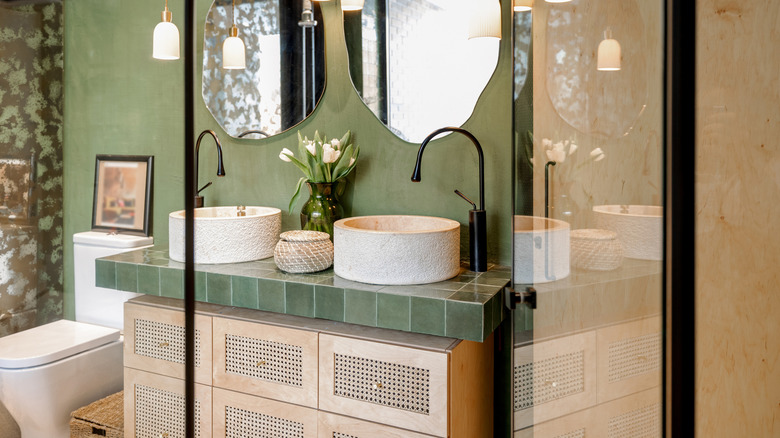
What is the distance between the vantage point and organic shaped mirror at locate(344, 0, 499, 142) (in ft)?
5.43

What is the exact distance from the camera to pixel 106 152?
2.71ft

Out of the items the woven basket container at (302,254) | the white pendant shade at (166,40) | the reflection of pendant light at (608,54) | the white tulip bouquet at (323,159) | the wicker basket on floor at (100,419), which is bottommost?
the wicker basket on floor at (100,419)

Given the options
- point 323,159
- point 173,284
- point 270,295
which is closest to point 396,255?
point 270,295

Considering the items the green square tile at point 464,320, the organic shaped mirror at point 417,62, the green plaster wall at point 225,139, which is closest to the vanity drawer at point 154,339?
the green plaster wall at point 225,139

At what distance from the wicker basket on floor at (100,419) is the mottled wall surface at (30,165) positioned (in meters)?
0.16

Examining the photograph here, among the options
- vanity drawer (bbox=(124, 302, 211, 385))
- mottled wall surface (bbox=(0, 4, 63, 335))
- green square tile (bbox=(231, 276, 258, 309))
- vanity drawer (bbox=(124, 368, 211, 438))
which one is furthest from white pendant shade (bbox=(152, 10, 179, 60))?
green square tile (bbox=(231, 276, 258, 309))

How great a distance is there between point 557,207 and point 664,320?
400 millimetres

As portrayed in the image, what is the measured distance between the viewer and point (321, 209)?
5.61ft

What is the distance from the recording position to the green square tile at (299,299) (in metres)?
1.38

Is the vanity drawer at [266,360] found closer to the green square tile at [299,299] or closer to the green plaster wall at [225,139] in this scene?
the green square tile at [299,299]

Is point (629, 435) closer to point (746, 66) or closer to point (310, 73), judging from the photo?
point (746, 66)

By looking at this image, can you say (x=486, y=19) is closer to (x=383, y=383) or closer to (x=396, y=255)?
(x=396, y=255)

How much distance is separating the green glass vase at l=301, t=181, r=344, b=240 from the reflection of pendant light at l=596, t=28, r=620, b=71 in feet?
3.62

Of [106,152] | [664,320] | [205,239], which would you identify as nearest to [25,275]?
[106,152]
